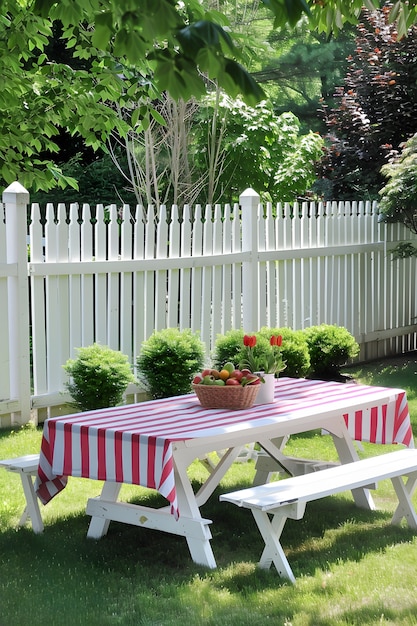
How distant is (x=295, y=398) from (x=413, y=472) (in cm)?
91

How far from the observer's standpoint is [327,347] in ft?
32.1

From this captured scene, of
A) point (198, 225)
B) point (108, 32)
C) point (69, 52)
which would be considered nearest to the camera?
point (108, 32)

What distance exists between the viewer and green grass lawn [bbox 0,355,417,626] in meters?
4.39

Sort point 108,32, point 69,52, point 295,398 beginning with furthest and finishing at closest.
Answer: point 69,52, point 295,398, point 108,32

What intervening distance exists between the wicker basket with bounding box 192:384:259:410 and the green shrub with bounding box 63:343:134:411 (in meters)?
1.91

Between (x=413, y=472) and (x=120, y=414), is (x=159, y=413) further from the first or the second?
(x=413, y=472)

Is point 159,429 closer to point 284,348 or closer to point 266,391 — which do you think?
point 266,391

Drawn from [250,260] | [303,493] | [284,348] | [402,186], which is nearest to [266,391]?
[303,493]

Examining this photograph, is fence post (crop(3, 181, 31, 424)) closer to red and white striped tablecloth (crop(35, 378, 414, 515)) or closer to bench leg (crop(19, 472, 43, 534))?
red and white striped tablecloth (crop(35, 378, 414, 515))

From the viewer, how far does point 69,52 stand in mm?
18234

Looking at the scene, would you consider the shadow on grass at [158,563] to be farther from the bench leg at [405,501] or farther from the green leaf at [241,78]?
the green leaf at [241,78]

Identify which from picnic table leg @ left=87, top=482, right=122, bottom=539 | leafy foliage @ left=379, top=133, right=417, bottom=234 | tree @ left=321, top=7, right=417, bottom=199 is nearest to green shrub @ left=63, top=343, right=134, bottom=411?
picnic table leg @ left=87, top=482, right=122, bottom=539

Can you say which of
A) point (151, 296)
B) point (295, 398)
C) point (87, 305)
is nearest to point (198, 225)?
point (151, 296)

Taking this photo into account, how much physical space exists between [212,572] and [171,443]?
0.68 m
